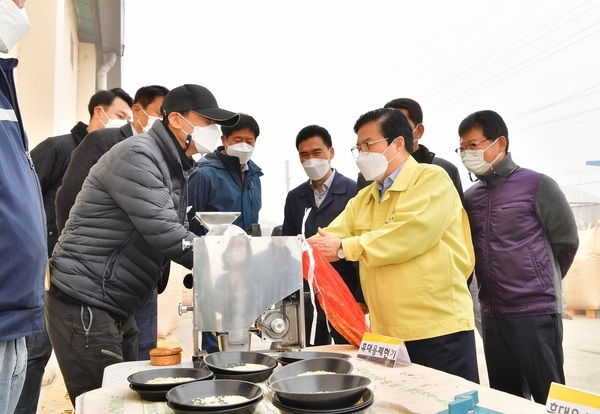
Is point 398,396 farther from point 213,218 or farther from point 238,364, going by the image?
point 213,218

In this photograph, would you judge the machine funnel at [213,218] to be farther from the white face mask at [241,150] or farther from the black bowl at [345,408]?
the white face mask at [241,150]

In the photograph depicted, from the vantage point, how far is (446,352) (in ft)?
5.82

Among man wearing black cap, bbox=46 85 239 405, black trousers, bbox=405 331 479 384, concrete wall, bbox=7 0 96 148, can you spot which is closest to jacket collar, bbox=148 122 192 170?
man wearing black cap, bbox=46 85 239 405

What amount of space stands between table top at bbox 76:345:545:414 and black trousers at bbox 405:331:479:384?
0.32m

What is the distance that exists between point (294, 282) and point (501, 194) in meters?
1.26

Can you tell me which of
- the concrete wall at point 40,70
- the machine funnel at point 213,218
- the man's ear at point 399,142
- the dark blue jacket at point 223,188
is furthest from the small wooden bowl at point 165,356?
the concrete wall at point 40,70

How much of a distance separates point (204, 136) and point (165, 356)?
87 centimetres

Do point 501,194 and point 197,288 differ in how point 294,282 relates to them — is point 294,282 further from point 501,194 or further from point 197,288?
point 501,194

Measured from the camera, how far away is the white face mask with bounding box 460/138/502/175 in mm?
2436

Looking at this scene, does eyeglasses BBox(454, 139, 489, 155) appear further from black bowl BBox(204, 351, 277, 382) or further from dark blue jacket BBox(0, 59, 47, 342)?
dark blue jacket BBox(0, 59, 47, 342)

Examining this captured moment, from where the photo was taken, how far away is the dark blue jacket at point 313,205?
2979mm

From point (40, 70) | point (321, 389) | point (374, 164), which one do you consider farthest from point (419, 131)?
point (40, 70)

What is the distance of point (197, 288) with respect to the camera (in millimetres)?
1498

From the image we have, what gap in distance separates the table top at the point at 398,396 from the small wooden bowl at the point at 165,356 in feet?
0.37
